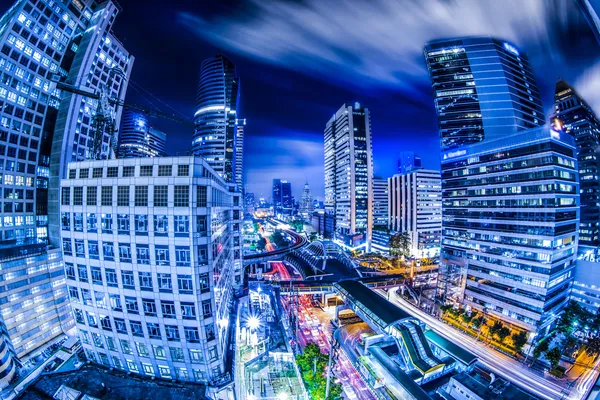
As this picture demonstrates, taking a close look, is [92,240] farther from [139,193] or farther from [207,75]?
[207,75]

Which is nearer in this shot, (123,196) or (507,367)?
(123,196)

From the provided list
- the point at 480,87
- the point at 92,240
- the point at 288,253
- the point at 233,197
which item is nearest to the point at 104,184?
the point at 92,240

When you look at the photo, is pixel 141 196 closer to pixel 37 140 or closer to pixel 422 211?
pixel 37 140

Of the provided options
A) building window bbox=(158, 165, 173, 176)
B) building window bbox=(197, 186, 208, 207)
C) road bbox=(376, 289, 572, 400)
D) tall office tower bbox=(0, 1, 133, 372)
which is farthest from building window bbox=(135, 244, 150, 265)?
road bbox=(376, 289, 572, 400)

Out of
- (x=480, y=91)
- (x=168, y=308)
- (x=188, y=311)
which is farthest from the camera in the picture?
(x=480, y=91)

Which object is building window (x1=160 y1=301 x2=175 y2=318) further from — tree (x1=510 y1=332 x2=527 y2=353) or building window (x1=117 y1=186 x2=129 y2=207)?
tree (x1=510 y1=332 x2=527 y2=353)

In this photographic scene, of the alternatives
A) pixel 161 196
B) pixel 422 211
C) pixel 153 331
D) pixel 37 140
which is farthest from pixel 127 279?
pixel 422 211
